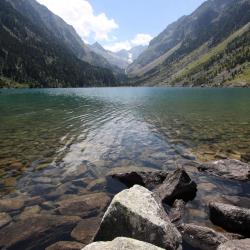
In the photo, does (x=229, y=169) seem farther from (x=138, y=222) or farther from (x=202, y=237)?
(x=138, y=222)

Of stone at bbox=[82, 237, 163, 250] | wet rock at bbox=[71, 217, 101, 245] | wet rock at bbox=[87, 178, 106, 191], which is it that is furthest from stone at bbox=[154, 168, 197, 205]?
stone at bbox=[82, 237, 163, 250]

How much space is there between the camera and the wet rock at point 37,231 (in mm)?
12977

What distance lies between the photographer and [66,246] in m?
12.7

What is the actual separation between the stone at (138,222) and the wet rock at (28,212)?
541 centimetres

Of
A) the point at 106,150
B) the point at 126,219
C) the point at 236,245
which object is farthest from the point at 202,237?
the point at 106,150

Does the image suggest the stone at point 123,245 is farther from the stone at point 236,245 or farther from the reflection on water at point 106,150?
the reflection on water at point 106,150

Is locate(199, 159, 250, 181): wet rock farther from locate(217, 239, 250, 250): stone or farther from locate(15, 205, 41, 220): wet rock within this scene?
locate(15, 205, 41, 220): wet rock

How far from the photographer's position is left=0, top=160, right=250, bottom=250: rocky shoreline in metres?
11.1

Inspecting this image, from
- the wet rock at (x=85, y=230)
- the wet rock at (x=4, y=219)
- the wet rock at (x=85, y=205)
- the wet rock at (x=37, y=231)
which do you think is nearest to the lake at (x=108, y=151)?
the wet rock at (x=85, y=205)

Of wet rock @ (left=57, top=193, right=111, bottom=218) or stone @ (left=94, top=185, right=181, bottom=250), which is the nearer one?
stone @ (left=94, top=185, right=181, bottom=250)

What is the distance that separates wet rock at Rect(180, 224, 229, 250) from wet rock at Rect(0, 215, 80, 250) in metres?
5.60

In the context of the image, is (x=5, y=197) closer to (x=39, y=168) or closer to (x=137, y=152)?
(x=39, y=168)

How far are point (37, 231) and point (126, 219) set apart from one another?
5.32 metres

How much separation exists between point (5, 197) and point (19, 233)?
510cm
